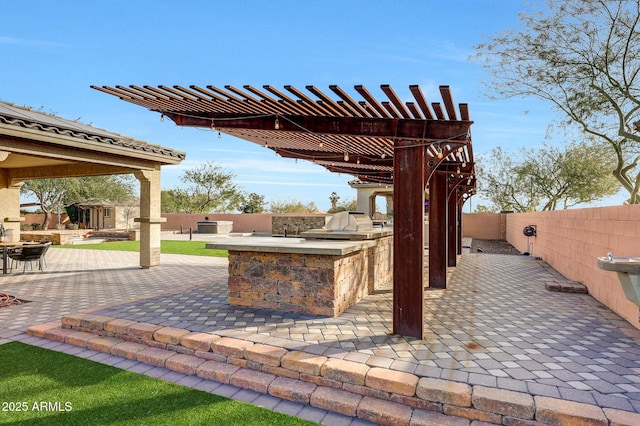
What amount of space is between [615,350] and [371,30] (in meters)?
7.09

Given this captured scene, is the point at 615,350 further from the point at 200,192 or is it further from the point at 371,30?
the point at 200,192

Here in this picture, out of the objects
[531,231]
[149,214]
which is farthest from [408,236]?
[531,231]

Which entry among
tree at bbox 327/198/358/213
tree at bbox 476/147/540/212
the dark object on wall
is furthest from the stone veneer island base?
tree at bbox 327/198/358/213

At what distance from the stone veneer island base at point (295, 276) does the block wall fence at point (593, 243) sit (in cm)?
361

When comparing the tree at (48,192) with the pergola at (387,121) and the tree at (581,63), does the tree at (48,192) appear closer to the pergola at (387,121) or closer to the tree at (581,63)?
the pergola at (387,121)

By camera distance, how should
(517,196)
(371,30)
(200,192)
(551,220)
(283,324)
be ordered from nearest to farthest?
(283,324) < (371,30) < (551,220) < (517,196) < (200,192)

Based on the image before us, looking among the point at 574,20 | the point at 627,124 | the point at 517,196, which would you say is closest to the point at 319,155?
the point at 574,20

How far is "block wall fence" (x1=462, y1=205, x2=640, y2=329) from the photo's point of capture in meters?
4.95

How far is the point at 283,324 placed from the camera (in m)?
4.47

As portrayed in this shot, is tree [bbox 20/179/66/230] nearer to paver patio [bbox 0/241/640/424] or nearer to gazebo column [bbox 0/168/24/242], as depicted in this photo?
gazebo column [bbox 0/168/24/242]

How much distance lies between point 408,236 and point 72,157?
24.1 feet

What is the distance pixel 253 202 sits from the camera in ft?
135

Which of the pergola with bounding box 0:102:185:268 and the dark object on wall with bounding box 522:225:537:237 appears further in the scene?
the dark object on wall with bounding box 522:225:537:237

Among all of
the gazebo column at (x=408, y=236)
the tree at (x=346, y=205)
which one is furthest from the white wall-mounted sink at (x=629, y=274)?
the tree at (x=346, y=205)
